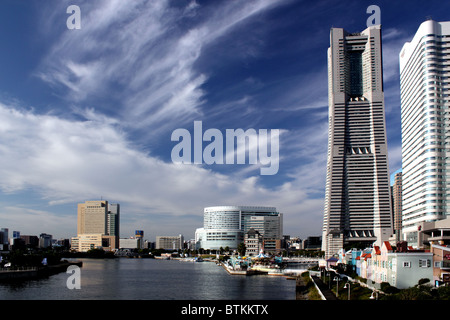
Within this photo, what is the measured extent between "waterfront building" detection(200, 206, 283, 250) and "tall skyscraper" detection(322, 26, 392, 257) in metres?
55.5

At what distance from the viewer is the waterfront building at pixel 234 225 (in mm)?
188000

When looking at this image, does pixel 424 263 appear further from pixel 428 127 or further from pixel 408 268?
pixel 428 127

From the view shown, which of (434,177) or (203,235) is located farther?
(203,235)

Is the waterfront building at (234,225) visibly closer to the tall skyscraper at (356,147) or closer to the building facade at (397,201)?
the building facade at (397,201)

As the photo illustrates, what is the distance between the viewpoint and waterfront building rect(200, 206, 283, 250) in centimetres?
18800

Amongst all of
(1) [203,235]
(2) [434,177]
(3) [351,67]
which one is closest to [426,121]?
(2) [434,177]

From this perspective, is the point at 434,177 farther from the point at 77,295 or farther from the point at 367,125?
the point at 77,295

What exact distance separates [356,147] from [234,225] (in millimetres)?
78698

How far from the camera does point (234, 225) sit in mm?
193000

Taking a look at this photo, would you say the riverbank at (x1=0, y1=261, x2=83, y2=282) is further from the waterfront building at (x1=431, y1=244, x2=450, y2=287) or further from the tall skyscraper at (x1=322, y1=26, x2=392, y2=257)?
the tall skyscraper at (x1=322, y1=26, x2=392, y2=257)

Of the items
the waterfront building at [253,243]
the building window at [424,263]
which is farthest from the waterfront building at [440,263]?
the waterfront building at [253,243]
